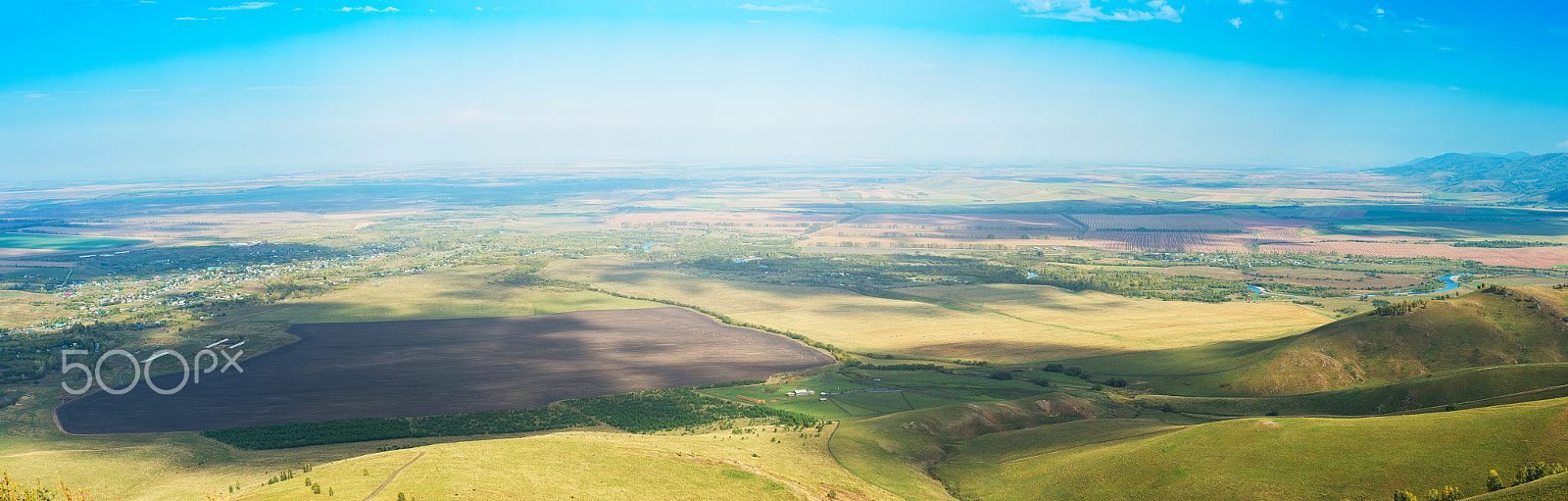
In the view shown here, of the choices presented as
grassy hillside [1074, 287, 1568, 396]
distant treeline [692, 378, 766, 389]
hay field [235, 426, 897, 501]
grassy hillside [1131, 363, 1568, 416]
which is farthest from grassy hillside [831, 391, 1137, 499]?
distant treeline [692, 378, 766, 389]

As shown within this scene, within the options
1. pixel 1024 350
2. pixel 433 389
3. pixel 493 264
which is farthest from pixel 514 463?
pixel 493 264

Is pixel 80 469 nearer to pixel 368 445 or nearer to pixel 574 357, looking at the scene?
pixel 368 445

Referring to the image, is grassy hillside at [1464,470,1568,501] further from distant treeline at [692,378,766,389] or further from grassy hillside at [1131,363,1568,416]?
distant treeline at [692,378,766,389]

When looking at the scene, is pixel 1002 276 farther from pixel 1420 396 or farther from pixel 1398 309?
pixel 1420 396

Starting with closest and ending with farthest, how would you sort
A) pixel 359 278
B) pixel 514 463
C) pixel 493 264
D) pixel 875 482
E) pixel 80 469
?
pixel 514 463 → pixel 875 482 → pixel 80 469 → pixel 359 278 → pixel 493 264

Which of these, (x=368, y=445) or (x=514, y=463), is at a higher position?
(x=514, y=463)

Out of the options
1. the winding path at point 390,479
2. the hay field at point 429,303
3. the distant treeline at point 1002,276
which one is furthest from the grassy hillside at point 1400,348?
the hay field at point 429,303
